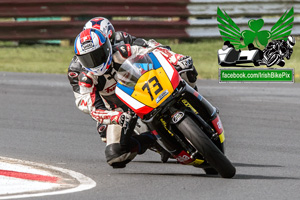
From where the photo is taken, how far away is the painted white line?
5.69 meters

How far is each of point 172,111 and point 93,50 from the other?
37.9 inches

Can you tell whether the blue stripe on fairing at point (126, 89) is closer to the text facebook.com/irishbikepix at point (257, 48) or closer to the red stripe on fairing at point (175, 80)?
the red stripe on fairing at point (175, 80)

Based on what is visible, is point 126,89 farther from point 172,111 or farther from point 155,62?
point 172,111

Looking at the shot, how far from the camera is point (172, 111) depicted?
605 cm

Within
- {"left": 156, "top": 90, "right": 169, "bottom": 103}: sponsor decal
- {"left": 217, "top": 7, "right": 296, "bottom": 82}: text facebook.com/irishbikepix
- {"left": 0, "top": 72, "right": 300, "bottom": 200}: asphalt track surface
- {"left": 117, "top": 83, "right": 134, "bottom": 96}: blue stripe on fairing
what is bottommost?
{"left": 217, "top": 7, "right": 296, "bottom": 82}: text facebook.com/irishbikepix

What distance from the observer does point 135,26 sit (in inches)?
696

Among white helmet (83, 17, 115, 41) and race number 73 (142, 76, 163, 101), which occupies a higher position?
race number 73 (142, 76, 163, 101)

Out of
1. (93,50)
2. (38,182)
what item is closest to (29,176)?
(38,182)

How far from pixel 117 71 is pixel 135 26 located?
11183mm

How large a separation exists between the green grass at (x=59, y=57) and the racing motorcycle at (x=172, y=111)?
7805 millimetres

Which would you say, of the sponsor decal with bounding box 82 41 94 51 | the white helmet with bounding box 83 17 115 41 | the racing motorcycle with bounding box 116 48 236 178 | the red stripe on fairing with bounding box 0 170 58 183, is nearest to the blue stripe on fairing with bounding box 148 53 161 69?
the racing motorcycle with bounding box 116 48 236 178

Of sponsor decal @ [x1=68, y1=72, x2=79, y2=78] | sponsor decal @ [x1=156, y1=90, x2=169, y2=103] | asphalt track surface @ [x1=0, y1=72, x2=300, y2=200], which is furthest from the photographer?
sponsor decal @ [x1=68, y1=72, x2=79, y2=78]

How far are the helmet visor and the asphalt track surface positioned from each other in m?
0.99

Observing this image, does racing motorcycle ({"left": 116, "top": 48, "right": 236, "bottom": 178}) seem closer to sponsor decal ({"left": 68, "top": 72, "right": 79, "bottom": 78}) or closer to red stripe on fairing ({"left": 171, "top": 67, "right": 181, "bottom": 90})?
red stripe on fairing ({"left": 171, "top": 67, "right": 181, "bottom": 90})
